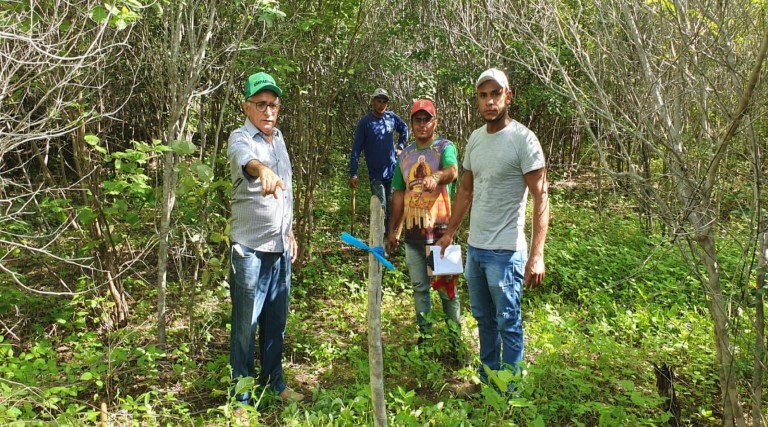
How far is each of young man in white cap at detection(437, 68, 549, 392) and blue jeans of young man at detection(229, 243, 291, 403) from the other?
1154 mm

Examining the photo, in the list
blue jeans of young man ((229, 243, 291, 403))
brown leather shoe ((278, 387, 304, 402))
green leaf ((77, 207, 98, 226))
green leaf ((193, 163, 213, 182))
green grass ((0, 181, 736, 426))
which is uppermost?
green leaf ((193, 163, 213, 182))

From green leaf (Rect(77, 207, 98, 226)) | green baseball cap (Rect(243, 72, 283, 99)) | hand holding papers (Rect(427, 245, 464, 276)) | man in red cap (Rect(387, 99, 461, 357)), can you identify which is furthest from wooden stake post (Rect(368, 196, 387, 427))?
green leaf (Rect(77, 207, 98, 226))

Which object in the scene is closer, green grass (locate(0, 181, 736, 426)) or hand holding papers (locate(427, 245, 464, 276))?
green grass (locate(0, 181, 736, 426))

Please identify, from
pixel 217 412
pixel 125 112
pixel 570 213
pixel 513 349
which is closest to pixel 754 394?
pixel 513 349

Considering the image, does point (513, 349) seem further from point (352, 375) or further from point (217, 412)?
point (217, 412)

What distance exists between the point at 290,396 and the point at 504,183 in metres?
1.76

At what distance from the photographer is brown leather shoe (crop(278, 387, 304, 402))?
9.89 feet

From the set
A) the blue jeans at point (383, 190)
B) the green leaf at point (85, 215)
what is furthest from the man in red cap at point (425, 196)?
the blue jeans at point (383, 190)

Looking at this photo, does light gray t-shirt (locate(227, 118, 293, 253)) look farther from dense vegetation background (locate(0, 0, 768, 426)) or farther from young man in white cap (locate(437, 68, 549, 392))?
young man in white cap (locate(437, 68, 549, 392))

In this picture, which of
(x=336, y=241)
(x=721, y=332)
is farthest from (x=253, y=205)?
(x=336, y=241)

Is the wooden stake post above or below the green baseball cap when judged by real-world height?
below

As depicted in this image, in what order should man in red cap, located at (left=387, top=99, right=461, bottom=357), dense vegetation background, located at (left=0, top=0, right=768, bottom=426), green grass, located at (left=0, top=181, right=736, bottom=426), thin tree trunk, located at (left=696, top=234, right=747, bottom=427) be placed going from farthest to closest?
man in red cap, located at (left=387, top=99, right=461, bottom=357), green grass, located at (left=0, top=181, right=736, bottom=426), dense vegetation background, located at (left=0, top=0, right=768, bottom=426), thin tree trunk, located at (left=696, top=234, right=747, bottom=427)

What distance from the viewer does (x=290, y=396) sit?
9.95 ft

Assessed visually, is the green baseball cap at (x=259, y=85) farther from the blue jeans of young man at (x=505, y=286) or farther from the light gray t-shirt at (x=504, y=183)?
the blue jeans of young man at (x=505, y=286)
